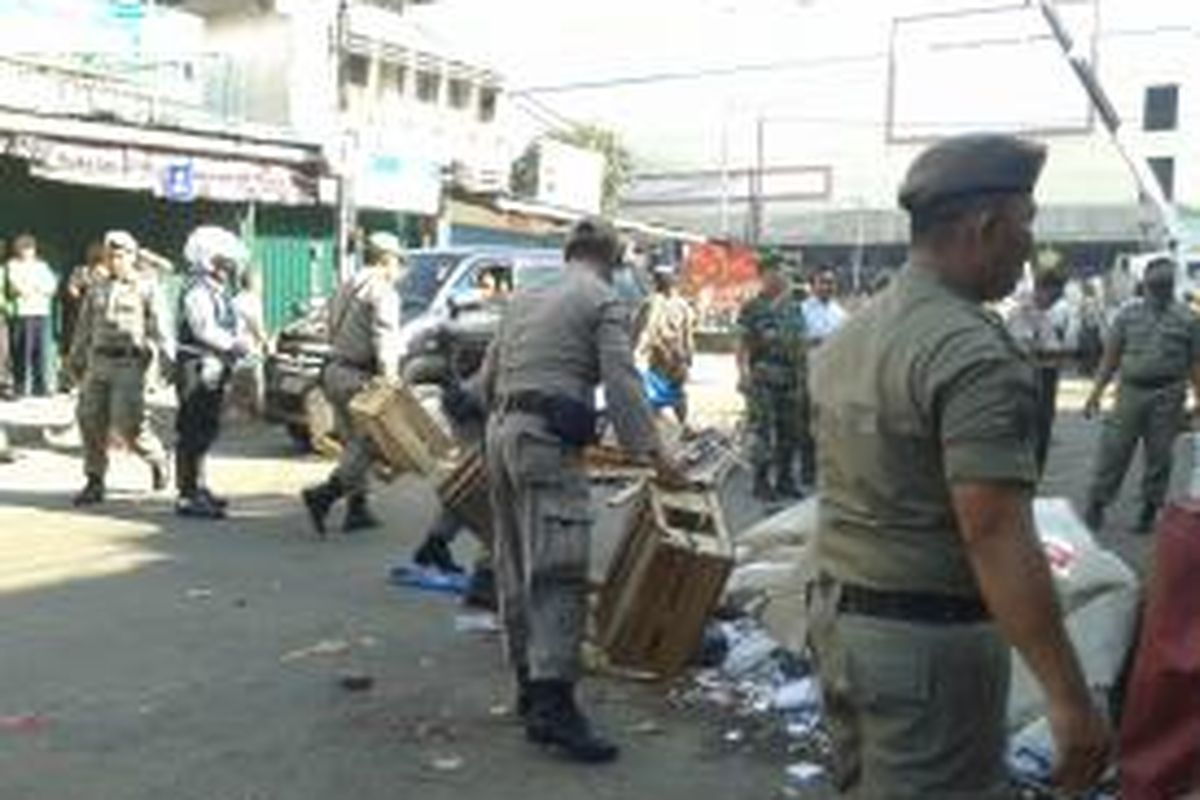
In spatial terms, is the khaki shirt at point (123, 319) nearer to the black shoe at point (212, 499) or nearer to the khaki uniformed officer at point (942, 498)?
the black shoe at point (212, 499)

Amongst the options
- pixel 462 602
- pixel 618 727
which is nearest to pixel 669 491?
pixel 618 727

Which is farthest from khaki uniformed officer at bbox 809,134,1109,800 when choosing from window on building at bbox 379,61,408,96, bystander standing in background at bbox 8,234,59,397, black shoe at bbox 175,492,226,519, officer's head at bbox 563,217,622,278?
window on building at bbox 379,61,408,96

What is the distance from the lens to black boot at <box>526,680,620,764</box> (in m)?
7.36

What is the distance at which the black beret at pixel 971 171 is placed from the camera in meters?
3.82

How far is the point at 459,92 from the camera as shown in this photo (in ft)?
167

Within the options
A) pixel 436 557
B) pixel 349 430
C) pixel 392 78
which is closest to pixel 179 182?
pixel 349 430

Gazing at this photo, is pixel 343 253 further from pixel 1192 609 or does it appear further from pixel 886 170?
pixel 886 170

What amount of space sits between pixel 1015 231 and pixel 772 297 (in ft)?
39.0

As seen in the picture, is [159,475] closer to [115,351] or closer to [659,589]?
[115,351]

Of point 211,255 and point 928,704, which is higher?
point 211,255

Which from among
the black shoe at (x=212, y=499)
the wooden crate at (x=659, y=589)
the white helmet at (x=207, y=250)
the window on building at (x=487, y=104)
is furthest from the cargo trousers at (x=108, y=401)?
the window on building at (x=487, y=104)

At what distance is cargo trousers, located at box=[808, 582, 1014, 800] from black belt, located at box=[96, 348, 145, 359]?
34.2 ft

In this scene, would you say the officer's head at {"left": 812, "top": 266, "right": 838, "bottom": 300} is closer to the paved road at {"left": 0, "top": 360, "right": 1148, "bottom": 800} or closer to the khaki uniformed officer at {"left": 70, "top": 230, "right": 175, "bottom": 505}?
the paved road at {"left": 0, "top": 360, "right": 1148, "bottom": 800}

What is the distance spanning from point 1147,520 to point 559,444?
7772 mm
